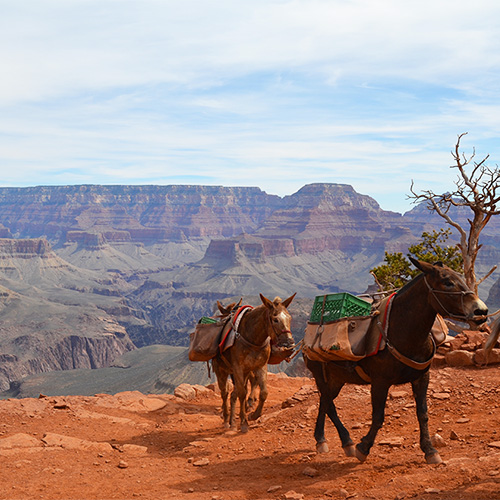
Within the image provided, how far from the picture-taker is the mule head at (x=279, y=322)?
13.5m

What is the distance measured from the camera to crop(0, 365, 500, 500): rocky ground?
30.5 feet

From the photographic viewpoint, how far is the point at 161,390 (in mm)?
97312

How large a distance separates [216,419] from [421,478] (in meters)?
11.2

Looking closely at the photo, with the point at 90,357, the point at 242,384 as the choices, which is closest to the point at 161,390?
the point at 242,384

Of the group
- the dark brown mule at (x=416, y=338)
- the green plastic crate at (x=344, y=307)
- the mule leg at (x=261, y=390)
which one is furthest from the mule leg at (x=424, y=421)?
the mule leg at (x=261, y=390)

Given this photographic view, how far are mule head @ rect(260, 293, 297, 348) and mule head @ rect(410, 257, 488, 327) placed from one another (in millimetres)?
4208

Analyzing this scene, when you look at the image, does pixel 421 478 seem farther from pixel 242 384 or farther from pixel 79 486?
pixel 242 384

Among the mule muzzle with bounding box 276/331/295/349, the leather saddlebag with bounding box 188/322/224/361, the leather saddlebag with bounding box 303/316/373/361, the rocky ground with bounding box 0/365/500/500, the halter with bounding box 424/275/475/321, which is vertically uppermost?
the halter with bounding box 424/275/475/321

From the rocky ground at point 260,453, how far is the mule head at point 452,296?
2248mm

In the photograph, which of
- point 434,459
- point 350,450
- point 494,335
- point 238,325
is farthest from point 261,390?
point 494,335

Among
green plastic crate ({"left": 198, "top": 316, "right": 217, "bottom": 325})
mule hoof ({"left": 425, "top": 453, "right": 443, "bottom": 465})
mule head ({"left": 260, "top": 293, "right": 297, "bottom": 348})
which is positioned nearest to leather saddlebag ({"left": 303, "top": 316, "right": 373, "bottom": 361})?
mule head ({"left": 260, "top": 293, "right": 297, "bottom": 348})

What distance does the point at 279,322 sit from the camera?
13.8m

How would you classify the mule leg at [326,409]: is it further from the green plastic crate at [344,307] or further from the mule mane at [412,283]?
the mule mane at [412,283]

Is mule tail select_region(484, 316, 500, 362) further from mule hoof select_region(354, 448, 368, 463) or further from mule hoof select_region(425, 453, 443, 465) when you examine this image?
mule hoof select_region(354, 448, 368, 463)
